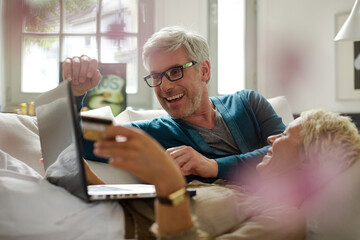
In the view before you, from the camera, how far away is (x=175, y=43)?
157 centimetres

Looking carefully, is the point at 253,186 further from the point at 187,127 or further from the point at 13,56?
the point at 13,56

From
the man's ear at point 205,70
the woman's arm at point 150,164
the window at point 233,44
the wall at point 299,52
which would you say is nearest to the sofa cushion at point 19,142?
the man's ear at point 205,70

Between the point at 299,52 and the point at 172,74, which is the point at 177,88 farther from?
the point at 299,52

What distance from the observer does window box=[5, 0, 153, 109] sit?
128 inches

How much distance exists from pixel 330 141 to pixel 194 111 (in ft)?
2.13

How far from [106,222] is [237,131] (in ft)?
2.61

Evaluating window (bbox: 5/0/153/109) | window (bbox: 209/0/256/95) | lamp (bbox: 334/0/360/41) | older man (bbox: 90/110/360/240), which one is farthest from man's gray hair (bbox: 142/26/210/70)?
window (bbox: 209/0/256/95)

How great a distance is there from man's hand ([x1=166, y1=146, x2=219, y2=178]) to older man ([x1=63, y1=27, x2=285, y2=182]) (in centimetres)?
10

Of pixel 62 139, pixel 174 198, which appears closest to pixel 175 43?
pixel 62 139

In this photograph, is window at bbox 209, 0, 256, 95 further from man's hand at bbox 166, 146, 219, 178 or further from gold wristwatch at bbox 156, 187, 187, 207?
gold wristwatch at bbox 156, 187, 187, 207

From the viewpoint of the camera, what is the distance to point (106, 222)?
2.84ft

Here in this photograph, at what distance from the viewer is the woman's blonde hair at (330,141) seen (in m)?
1.05

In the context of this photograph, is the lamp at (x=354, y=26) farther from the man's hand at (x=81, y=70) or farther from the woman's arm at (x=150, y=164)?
the woman's arm at (x=150, y=164)

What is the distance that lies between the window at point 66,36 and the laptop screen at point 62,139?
2.33 m
